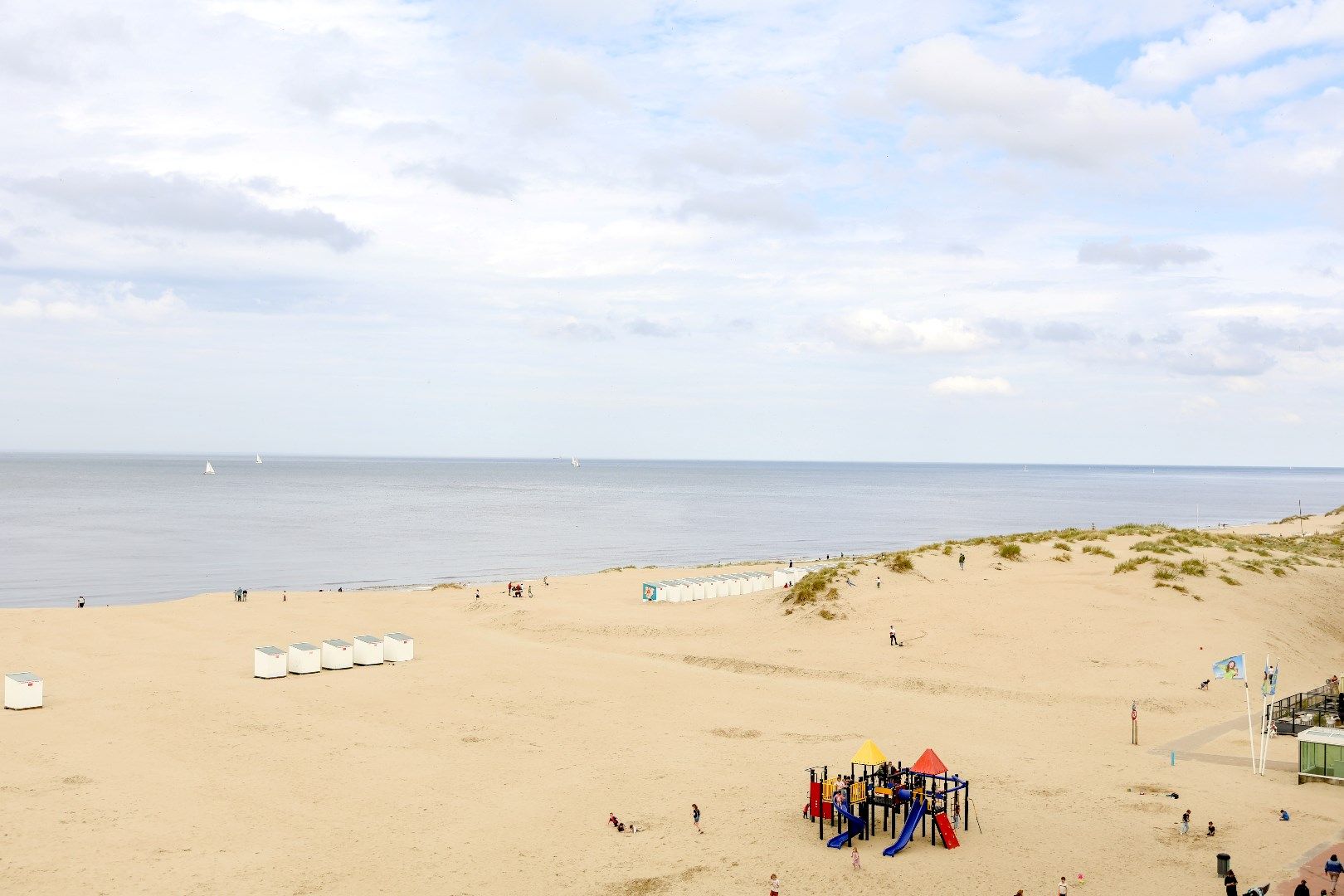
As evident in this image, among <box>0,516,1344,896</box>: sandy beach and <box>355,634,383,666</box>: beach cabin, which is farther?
<box>355,634,383,666</box>: beach cabin

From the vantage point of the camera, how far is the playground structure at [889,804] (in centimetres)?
2108

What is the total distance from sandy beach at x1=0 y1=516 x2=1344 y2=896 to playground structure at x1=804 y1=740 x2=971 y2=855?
469mm

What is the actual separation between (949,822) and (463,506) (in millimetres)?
137085

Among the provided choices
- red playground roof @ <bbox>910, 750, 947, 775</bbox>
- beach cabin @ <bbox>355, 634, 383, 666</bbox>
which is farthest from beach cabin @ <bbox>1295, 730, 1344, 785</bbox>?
beach cabin @ <bbox>355, 634, 383, 666</bbox>

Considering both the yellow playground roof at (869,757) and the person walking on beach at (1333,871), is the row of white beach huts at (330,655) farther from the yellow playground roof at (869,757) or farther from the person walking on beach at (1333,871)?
the person walking on beach at (1333,871)

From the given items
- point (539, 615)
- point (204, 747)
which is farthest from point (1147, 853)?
point (539, 615)

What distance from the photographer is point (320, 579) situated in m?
69.6

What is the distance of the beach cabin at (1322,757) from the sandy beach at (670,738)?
384 mm

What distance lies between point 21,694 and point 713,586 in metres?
33.3

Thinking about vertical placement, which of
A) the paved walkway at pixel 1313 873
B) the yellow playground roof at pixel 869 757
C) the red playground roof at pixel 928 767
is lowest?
the paved walkway at pixel 1313 873

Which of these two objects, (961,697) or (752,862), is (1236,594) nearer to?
(961,697)

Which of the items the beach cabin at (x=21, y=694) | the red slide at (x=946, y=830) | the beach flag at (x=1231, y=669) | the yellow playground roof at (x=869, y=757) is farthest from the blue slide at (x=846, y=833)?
the beach cabin at (x=21, y=694)

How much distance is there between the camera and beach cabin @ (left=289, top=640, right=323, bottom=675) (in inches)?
1460

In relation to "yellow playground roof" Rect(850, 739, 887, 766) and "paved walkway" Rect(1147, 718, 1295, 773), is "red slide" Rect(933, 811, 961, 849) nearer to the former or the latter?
"yellow playground roof" Rect(850, 739, 887, 766)
